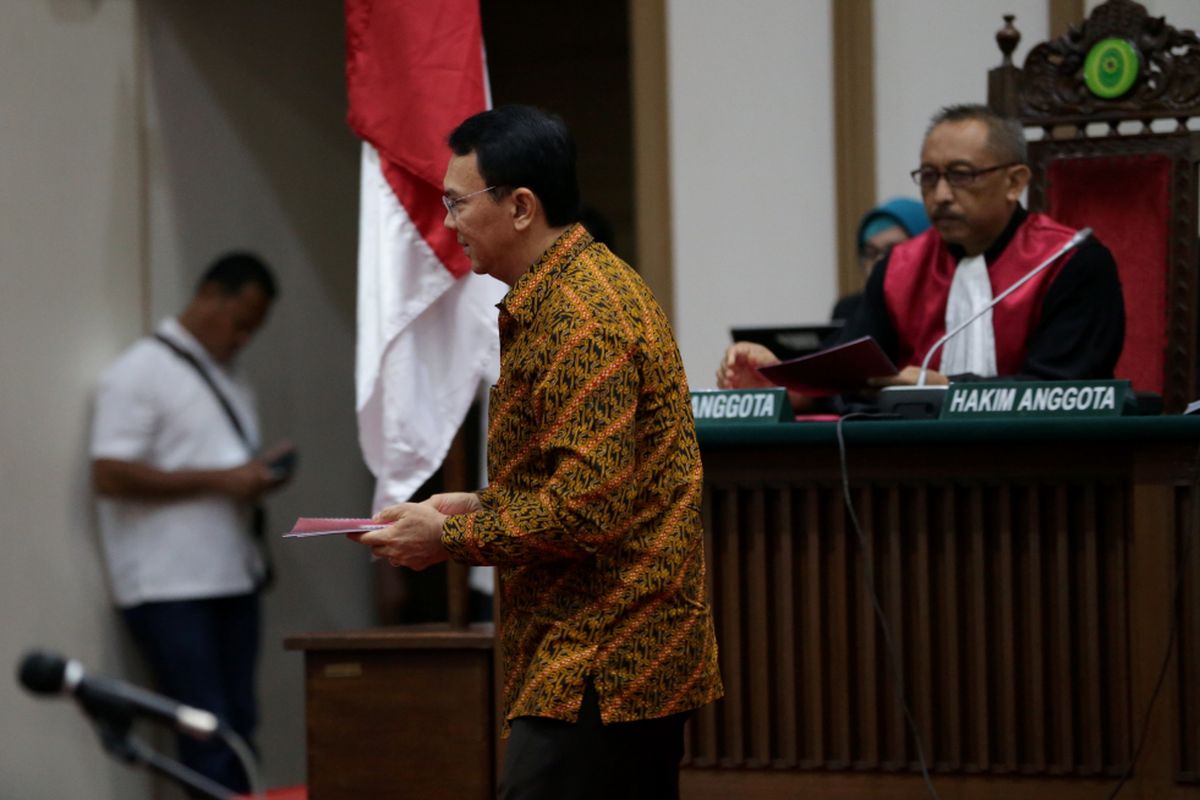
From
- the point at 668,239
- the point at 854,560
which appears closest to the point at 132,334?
the point at 668,239

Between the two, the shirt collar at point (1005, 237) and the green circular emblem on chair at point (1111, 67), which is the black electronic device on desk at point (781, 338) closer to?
the shirt collar at point (1005, 237)

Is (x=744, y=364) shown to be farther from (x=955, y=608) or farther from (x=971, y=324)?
(x=955, y=608)

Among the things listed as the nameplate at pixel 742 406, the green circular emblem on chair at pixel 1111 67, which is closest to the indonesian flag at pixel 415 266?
the nameplate at pixel 742 406

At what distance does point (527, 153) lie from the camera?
2020mm

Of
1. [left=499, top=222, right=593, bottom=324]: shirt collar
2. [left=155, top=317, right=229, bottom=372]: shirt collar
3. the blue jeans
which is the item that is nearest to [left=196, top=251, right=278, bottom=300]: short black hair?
[left=155, top=317, right=229, bottom=372]: shirt collar

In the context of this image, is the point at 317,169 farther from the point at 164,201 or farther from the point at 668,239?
the point at 668,239

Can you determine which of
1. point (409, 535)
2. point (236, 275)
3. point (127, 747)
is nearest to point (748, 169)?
point (236, 275)

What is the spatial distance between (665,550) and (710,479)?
115 cm

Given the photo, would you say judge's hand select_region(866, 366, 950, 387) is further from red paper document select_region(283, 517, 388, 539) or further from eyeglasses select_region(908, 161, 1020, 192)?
red paper document select_region(283, 517, 388, 539)

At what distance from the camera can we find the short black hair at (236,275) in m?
4.88

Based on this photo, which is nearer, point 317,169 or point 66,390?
point 66,390

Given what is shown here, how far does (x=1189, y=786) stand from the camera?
2.84 m

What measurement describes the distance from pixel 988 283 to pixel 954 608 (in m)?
0.90

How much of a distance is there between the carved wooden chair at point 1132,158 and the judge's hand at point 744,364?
1.05 metres
